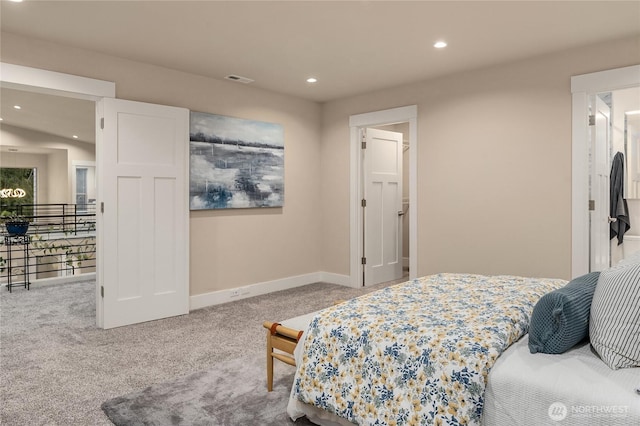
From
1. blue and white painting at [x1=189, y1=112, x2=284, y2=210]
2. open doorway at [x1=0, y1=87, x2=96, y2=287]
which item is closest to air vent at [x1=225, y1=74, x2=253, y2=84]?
blue and white painting at [x1=189, y1=112, x2=284, y2=210]

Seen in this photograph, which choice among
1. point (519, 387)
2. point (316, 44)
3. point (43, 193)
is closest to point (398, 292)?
point (519, 387)

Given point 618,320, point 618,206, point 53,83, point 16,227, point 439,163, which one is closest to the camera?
point 618,320

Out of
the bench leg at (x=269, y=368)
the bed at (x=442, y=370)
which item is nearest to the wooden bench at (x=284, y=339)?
the bench leg at (x=269, y=368)

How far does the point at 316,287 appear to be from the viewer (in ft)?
17.5

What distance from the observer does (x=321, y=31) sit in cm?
323

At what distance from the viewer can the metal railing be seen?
578cm

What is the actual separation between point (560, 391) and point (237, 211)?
3.82 metres

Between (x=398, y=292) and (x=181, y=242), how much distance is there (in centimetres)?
249

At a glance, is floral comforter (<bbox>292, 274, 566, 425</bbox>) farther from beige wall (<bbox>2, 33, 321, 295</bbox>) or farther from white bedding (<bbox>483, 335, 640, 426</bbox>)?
beige wall (<bbox>2, 33, 321, 295</bbox>)

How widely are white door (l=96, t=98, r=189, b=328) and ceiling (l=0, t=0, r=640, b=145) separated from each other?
0.62 meters

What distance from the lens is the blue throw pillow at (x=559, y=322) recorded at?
1614 millimetres

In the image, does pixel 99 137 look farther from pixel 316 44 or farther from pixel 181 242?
pixel 316 44

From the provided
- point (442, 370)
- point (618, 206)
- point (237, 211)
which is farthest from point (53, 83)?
point (618, 206)

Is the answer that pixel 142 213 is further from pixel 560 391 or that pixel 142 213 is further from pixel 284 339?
pixel 560 391
